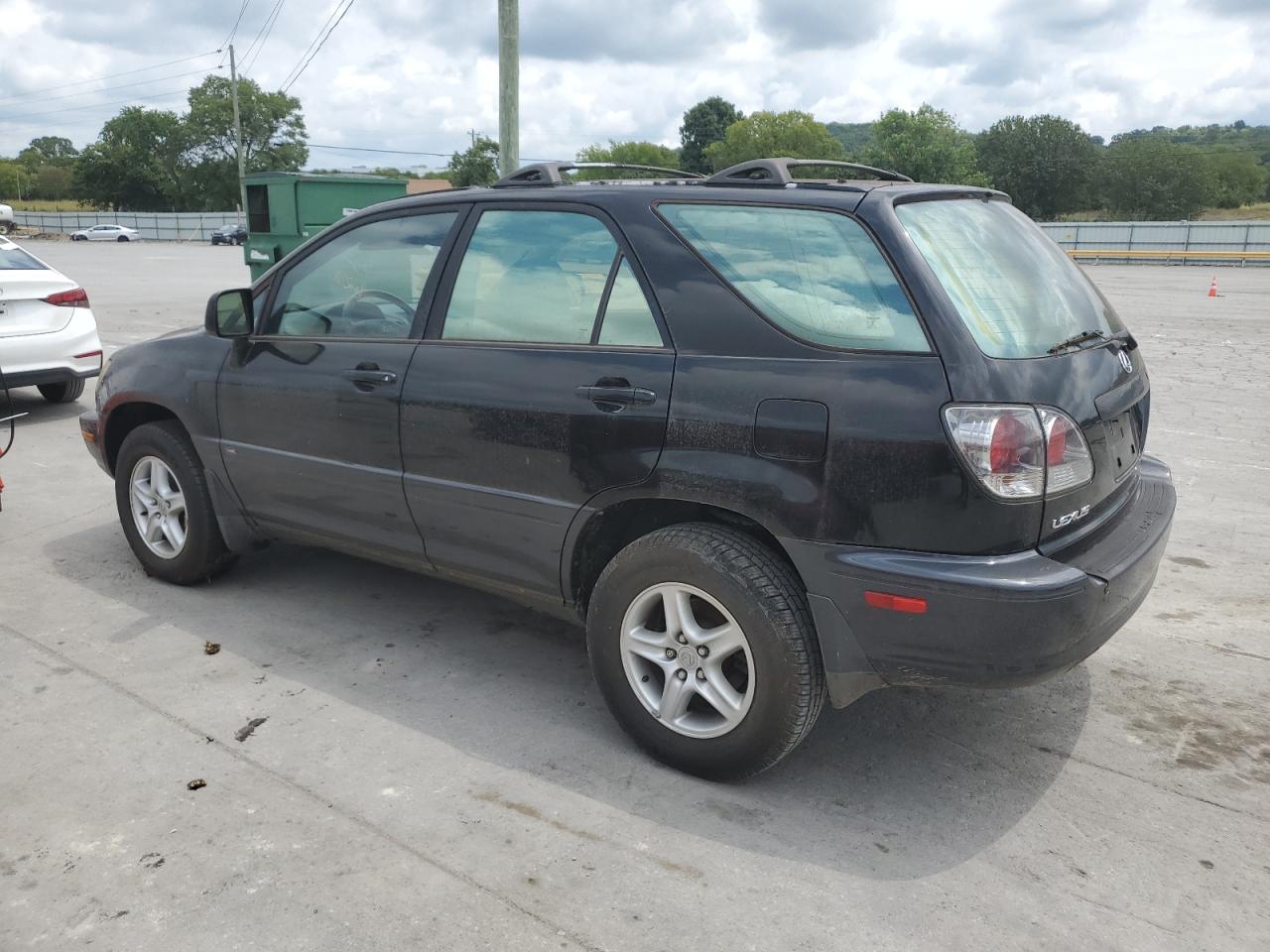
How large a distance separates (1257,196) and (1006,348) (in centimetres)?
10281

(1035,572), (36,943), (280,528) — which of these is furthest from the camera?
(280,528)

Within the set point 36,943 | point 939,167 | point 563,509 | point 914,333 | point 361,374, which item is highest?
point 939,167

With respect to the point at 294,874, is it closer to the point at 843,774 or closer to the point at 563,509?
the point at 563,509

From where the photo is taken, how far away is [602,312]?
133 inches

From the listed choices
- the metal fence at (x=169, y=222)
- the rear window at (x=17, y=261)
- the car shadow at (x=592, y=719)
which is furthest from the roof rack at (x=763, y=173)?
the metal fence at (x=169, y=222)

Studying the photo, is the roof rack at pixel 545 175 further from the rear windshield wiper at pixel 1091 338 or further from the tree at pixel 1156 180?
the tree at pixel 1156 180

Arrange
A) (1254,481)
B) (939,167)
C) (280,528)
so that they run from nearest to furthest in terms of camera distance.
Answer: (280,528), (1254,481), (939,167)

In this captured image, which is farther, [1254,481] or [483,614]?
[1254,481]

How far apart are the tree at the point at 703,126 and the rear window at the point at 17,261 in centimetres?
11990

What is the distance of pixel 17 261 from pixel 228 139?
329ft

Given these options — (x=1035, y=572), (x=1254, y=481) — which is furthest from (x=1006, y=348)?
(x=1254, y=481)

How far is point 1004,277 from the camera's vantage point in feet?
10.6

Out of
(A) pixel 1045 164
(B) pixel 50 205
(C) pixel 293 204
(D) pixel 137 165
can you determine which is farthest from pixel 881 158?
(C) pixel 293 204

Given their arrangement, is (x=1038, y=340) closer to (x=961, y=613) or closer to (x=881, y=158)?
(x=961, y=613)
